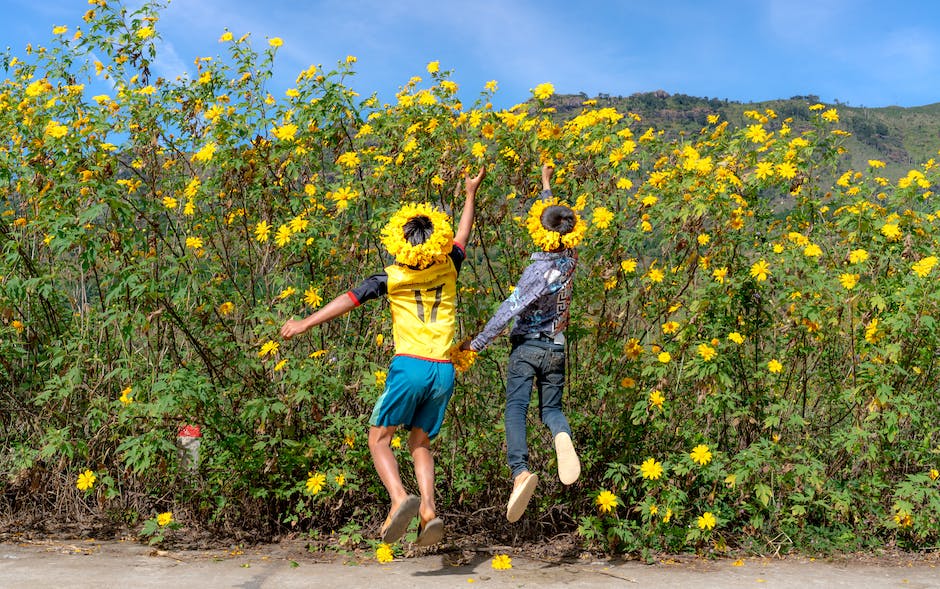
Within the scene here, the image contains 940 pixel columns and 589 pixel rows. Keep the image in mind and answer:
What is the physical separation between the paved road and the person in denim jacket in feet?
1.93

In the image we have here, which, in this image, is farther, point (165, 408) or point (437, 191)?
point (437, 191)

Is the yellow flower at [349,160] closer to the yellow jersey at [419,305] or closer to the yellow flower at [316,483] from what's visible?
the yellow jersey at [419,305]

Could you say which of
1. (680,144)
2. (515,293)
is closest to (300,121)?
(515,293)

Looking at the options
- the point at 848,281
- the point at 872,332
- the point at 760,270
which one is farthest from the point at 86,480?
the point at 872,332

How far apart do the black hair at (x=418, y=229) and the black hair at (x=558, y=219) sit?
0.59m

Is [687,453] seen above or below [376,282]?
below

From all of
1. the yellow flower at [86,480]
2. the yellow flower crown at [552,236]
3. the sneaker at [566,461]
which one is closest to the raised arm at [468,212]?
the yellow flower crown at [552,236]

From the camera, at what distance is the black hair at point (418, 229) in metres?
3.72

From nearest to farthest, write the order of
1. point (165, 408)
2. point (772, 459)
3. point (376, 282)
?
point (376, 282) < point (165, 408) < point (772, 459)

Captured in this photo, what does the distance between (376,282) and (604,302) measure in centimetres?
144

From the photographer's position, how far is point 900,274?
479 centimetres

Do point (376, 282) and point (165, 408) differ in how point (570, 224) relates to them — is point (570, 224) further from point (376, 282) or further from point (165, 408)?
point (165, 408)

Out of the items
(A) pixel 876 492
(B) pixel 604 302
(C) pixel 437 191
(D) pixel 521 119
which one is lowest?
(A) pixel 876 492

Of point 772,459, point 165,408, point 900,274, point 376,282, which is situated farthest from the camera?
point 900,274
